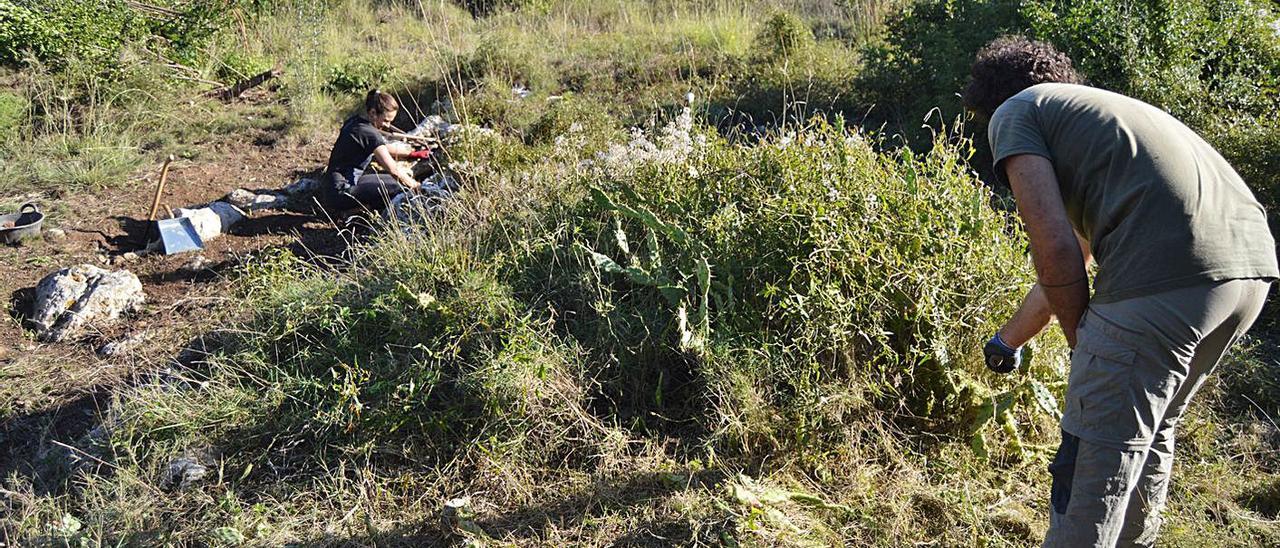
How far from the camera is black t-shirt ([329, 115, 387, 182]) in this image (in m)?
6.15

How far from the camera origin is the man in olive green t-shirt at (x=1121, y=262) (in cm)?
219

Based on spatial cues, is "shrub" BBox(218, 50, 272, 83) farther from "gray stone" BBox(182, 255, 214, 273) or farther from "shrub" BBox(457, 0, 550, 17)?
"gray stone" BBox(182, 255, 214, 273)

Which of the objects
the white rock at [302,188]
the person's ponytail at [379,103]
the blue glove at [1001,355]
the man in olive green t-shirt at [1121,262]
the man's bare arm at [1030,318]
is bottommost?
the white rock at [302,188]

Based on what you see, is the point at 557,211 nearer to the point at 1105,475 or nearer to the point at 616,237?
the point at 616,237

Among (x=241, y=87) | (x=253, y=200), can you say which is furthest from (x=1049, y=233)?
(x=241, y=87)

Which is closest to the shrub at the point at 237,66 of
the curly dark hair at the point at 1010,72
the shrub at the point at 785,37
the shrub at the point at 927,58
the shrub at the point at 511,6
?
the shrub at the point at 511,6

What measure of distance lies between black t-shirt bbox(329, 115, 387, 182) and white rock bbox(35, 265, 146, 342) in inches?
64.3

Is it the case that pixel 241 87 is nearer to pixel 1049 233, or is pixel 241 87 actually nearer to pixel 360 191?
pixel 360 191

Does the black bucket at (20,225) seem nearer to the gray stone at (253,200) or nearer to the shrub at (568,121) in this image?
the gray stone at (253,200)

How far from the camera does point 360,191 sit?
6141 millimetres

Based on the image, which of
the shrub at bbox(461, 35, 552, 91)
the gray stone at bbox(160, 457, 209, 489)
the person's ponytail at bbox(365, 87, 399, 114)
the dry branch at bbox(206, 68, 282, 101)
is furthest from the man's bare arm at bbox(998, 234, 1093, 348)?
the dry branch at bbox(206, 68, 282, 101)

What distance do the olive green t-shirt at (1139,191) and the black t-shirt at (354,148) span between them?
4.72 m

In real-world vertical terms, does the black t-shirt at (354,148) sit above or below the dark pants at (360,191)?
above

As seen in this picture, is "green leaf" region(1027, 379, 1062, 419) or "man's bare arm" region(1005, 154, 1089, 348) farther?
"green leaf" region(1027, 379, 1062, 419)
